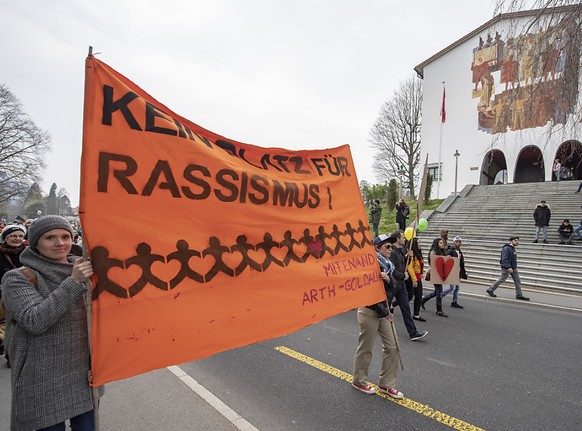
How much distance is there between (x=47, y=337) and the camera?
6.23ft

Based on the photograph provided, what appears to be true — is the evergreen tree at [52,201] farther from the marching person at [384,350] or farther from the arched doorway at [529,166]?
the marching person at [384,350]

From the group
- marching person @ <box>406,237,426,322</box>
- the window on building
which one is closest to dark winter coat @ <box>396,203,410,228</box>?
marching person @ <box>406,237,426,322</box>

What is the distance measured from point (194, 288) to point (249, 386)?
2369 mm

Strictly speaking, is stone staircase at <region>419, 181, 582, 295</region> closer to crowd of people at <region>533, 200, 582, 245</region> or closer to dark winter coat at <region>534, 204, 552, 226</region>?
crowd of people at <region>533, 200, 582, 245</region>

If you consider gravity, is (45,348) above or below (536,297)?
above

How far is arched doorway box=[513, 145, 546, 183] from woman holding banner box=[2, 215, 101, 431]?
119 feet

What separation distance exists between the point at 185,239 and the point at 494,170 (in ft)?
124

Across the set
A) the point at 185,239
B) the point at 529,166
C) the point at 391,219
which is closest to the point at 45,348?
the point at 185,239

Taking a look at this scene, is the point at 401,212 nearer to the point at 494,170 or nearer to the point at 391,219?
the point at 391,219

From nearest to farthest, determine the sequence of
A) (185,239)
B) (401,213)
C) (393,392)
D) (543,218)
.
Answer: (185,239) < (393,392) < (543,218) < (401,213)

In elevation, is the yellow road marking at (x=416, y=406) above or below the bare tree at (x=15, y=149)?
below

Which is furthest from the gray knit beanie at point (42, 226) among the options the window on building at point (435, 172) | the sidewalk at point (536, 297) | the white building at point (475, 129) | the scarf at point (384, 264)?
the window on building at point (435, 172)

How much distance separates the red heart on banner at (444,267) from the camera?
785cm

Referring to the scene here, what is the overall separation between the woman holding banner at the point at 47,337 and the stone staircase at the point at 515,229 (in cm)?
1326
